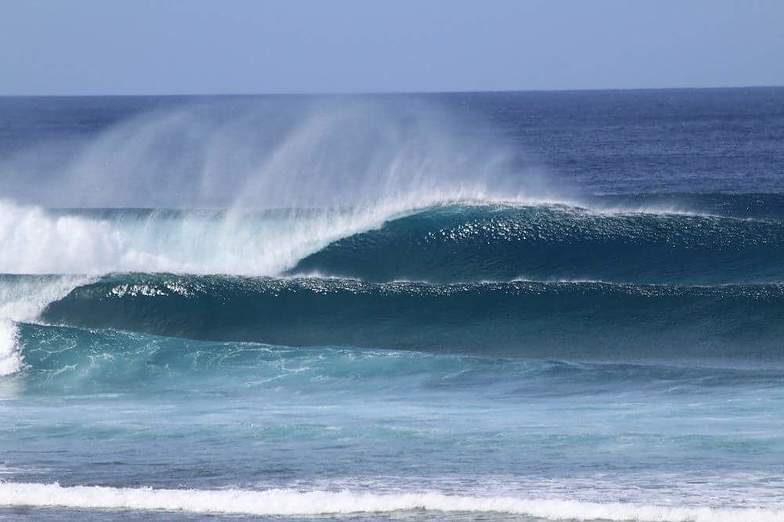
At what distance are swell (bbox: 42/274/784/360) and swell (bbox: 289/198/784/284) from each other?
1.91 meters

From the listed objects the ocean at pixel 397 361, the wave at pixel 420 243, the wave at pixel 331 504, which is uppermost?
the wave at pixel 420 243

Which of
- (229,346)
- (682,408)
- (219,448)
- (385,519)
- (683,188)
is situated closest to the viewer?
(385,519)

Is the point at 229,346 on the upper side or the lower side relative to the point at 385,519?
upper

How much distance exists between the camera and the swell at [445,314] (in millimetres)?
18922

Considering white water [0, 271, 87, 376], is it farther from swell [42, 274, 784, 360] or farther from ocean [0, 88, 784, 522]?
swell [42, 274, 784, 360]

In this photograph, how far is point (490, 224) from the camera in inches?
966

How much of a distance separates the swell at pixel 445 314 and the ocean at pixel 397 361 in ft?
0.16

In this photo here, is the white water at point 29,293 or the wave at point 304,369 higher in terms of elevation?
the white water at point 29,293

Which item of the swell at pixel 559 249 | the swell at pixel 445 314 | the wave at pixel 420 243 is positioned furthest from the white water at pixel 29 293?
the swell at pixel 559 249

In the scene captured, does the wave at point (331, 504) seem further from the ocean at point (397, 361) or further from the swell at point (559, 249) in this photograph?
the swell at point (559, 249)

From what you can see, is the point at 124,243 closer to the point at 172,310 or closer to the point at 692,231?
the point at 172,310

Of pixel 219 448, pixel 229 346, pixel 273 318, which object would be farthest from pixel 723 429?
pixel 273 318

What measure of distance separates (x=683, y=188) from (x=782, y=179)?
4.56 m

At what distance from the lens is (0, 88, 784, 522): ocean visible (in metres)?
10.7
